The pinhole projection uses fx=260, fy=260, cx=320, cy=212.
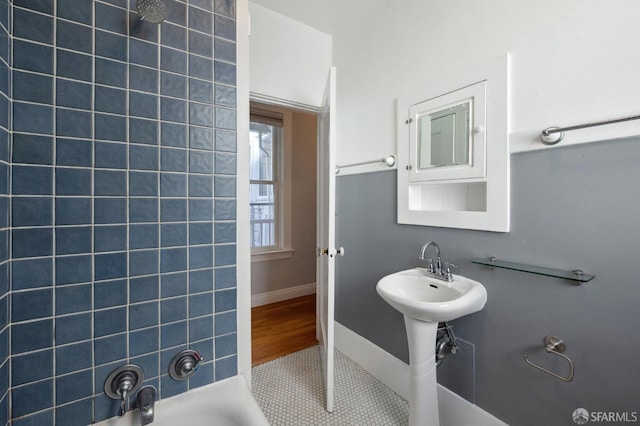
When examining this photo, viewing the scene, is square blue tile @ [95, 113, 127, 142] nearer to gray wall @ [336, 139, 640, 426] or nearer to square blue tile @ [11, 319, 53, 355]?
square blue tile @ [11, 319, 53, 355]

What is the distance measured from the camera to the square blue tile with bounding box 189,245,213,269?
97 cm

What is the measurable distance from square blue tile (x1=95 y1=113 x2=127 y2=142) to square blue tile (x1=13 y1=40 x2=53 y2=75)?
17 centimetres

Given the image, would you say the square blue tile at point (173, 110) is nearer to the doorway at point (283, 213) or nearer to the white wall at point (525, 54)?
the white wall at point (525, 54)

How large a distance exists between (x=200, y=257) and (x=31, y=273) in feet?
1.47

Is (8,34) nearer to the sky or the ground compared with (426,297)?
nearer to the sky

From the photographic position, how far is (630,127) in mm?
882

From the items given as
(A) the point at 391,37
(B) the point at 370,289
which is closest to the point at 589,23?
(A) the point at 391,37

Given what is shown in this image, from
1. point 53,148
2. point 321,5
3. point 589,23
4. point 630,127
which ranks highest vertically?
point 321,5

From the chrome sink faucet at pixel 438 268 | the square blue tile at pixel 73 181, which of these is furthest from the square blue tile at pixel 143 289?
the chrome sink faucet at pixel 438 268

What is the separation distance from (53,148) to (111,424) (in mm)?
881

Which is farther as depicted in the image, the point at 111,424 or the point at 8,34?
the point at 111,424

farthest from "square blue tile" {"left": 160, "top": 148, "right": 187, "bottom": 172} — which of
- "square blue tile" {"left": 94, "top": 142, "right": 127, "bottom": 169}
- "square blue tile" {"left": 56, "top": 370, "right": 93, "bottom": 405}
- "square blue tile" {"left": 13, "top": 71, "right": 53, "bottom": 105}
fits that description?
"square blue tile" {"left": 56, "top": 370, "right": 93, "bottom": 405}

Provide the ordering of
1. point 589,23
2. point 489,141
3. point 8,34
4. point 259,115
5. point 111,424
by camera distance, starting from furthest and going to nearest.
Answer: point 259,115
point 489,141
point 589,23
point 111,424
point 8,34

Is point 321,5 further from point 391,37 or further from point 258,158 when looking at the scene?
point 258,158
